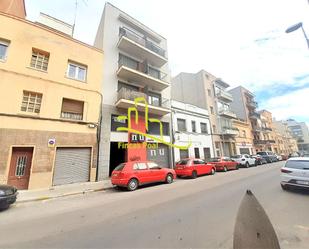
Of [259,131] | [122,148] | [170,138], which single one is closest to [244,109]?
[259,131]

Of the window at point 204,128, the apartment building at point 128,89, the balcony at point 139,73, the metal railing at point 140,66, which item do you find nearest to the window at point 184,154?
the apartment building at point 128,89

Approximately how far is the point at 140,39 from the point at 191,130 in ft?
41.2

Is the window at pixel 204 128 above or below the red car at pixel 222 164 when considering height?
above

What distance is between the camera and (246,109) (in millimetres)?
37469

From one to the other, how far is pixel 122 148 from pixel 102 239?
450 inches

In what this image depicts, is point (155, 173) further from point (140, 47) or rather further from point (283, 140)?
point (283, 140)

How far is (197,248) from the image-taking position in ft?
10.6

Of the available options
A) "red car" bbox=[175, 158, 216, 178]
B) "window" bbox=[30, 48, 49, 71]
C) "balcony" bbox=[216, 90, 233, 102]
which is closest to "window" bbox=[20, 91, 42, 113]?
"window" bbox=[30, 48, 49, 71]

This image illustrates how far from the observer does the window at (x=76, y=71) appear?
1286cm

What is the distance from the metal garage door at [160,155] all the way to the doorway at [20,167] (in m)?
9.20

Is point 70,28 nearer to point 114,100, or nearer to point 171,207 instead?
point 114,100

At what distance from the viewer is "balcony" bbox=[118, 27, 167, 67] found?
16297 mm

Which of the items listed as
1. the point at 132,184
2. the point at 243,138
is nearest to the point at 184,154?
the point at 132,184

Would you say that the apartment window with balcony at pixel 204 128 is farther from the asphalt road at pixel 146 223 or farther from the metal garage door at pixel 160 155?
the asphalt road at pixel 146 223
